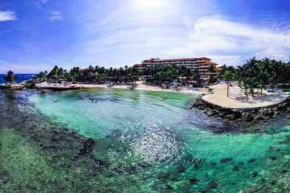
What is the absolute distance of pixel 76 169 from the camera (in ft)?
87.6

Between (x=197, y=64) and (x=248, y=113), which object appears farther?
(x=197, y=64)

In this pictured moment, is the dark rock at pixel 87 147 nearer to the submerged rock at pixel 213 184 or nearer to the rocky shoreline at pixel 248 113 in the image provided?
the submerged rock at pixel 213 184

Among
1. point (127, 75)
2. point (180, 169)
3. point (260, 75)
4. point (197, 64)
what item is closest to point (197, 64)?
point (197, 64)

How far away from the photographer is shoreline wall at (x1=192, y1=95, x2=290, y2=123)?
4872 centimetres

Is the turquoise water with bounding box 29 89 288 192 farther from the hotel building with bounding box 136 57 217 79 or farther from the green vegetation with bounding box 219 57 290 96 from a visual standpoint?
the hotel building with bounding box 136 57 217 79

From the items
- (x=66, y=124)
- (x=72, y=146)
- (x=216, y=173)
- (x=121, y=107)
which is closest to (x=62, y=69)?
(x=121, y=107)

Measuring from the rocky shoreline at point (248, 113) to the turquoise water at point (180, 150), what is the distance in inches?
136

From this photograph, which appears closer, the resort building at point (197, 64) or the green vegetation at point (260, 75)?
the green vegetation at point (260, 75)

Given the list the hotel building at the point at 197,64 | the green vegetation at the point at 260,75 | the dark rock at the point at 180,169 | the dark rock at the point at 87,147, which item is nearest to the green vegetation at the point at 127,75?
the hotel building at the point at 197,64

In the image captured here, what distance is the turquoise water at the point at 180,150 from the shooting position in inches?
941

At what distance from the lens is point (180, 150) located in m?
32.6

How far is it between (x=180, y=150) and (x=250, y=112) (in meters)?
25.7

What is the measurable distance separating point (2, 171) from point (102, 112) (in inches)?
1404

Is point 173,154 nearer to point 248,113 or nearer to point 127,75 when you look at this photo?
point 248,113
